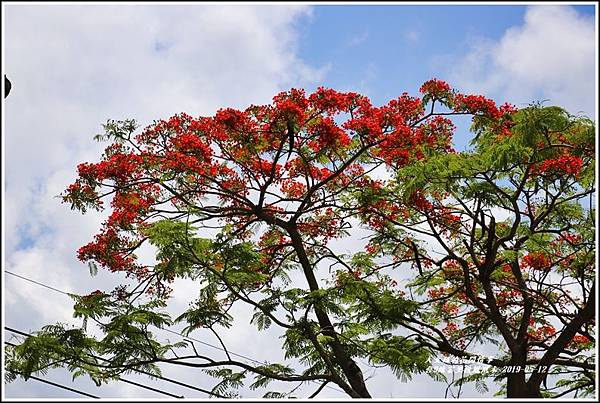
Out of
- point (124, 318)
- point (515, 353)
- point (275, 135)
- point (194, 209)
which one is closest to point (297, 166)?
point (275, 135)

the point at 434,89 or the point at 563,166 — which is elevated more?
the point at 434,89

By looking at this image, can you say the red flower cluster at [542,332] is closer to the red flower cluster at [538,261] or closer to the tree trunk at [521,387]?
the red flower cluster at [538,261]

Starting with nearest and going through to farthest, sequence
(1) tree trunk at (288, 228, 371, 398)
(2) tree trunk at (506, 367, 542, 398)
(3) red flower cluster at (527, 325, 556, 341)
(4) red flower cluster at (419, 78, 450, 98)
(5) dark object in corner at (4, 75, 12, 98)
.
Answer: (5) dark object in corner at (4, 75, 12, 98)
(1) tree trunk at (288, 228, 371, 398)
(2) tree trunk at (506, 367, 542, 398)
(4) red flower cluster at (419, 78, 450, 98)
(3) red flower cluster at (527, 325, 556, 341)

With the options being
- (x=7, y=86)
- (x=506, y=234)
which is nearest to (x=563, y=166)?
(x=506, y=234)

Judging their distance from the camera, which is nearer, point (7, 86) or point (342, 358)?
point (7, 86)

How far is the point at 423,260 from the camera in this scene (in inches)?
347

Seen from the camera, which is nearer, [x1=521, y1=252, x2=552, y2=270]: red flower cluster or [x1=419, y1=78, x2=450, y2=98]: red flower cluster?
[x1=419, y1=78, x2=450, y2=98]: red flower cluster

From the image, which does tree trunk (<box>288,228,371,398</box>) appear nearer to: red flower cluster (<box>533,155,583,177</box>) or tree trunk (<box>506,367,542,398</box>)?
tree trunk (<box>506,367,542,398</box>)

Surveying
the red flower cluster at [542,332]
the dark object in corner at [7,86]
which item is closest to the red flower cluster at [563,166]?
the red flower cluster at [542,332]

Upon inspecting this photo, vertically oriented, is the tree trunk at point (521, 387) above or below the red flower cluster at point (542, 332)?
below

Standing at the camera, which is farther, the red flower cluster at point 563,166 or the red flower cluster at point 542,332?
the red flower cluster at point 542,332

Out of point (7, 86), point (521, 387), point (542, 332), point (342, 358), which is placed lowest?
point (521, 387)

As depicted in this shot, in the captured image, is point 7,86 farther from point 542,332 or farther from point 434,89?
point 542,332

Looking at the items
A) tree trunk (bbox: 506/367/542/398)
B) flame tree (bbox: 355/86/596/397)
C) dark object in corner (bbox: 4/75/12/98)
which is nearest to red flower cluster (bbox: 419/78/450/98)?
flame tree (bbox: 355/86/596/397)
